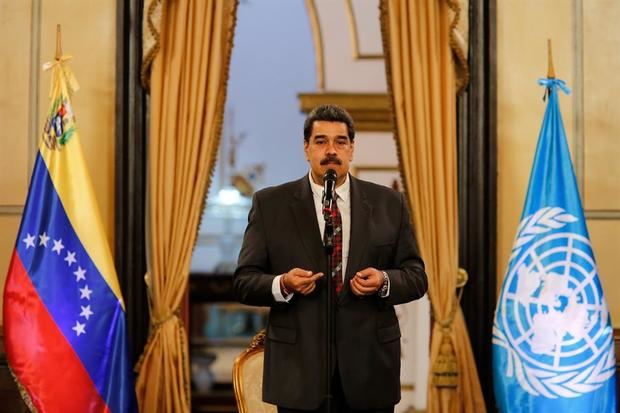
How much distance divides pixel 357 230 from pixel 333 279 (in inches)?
5.9

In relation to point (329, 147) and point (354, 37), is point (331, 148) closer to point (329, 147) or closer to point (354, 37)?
point (329, 147)

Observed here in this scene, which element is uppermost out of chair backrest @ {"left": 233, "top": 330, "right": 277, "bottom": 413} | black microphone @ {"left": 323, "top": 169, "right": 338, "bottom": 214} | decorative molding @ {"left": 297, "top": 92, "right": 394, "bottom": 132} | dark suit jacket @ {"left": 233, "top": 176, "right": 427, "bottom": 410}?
decorative molding @ {"left": 297, "top": 92, "right": 394, "bottom": 132}

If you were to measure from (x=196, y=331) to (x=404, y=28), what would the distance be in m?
3.10

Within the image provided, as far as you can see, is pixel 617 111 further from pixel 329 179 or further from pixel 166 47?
pixel 329 179

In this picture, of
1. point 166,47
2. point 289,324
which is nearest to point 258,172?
point 166,47

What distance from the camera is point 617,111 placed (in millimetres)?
4082

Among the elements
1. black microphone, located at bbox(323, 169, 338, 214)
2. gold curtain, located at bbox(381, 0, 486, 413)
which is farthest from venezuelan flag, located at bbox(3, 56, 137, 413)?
black microphone, located at bbox(323, 169, 338, 214)

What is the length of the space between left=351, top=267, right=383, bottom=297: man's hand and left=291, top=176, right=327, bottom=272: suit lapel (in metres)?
0.13

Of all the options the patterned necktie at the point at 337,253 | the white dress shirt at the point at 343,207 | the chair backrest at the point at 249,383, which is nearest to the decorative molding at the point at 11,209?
the chair backrest at the point at 249,383

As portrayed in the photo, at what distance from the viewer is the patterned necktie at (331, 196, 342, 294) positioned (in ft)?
7.20

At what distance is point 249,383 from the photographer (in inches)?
117

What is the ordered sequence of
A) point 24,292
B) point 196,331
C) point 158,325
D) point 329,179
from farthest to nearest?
point 196,331 → point 158,325 → point 24,292 → point 329,179

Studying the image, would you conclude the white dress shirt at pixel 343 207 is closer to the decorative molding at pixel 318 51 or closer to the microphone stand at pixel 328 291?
the microphone stand at pixel 328 291

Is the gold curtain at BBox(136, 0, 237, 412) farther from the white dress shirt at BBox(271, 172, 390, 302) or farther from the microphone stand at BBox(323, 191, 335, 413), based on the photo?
the microphone stand at BBox(323, 191, 335, 413)
